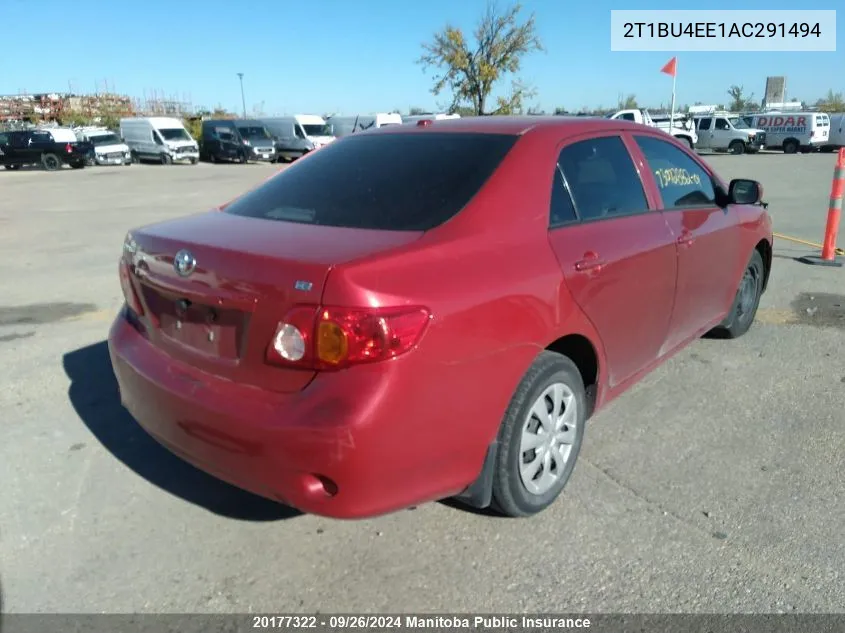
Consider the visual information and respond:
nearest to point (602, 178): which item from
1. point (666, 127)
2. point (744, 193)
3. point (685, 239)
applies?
point (685, 239)

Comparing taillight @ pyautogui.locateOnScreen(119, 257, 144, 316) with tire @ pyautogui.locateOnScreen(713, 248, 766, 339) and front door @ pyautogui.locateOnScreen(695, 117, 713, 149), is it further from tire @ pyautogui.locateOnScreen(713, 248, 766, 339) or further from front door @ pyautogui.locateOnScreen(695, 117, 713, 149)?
front door @ pyautogui.locateOnScreen(695, 117, 713, 149)

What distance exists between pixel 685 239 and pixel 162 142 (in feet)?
109

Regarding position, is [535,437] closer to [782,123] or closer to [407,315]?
[407,315]

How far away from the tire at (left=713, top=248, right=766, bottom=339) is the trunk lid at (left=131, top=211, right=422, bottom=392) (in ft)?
11.2

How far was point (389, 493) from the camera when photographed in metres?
2.27

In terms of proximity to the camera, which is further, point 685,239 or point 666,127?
point 666,127

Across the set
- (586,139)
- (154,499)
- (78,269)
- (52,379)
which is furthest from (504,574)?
(78,269)

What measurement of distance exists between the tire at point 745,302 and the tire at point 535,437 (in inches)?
94.9

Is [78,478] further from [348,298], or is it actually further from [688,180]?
[688,180]

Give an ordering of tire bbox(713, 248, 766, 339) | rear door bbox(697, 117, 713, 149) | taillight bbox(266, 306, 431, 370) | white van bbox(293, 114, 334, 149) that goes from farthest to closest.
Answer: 1. rear door bbox(697, 117, 713, 149)
2. white van bbox(293, 114, 334, 149)
3. tire bbox(713, 248, 766, 339)
4. taillight bbox(266, 306, 431, 370)

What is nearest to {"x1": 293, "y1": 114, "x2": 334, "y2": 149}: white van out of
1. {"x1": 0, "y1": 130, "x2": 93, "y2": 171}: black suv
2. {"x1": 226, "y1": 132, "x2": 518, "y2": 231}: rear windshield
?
{"x1": 0, "y1": 130, "x2": 93, "y2": 171}: black suv

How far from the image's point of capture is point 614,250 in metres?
3.11

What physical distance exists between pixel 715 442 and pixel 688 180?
5.18ft

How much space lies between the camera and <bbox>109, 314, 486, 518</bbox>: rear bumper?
2154 millimetres
